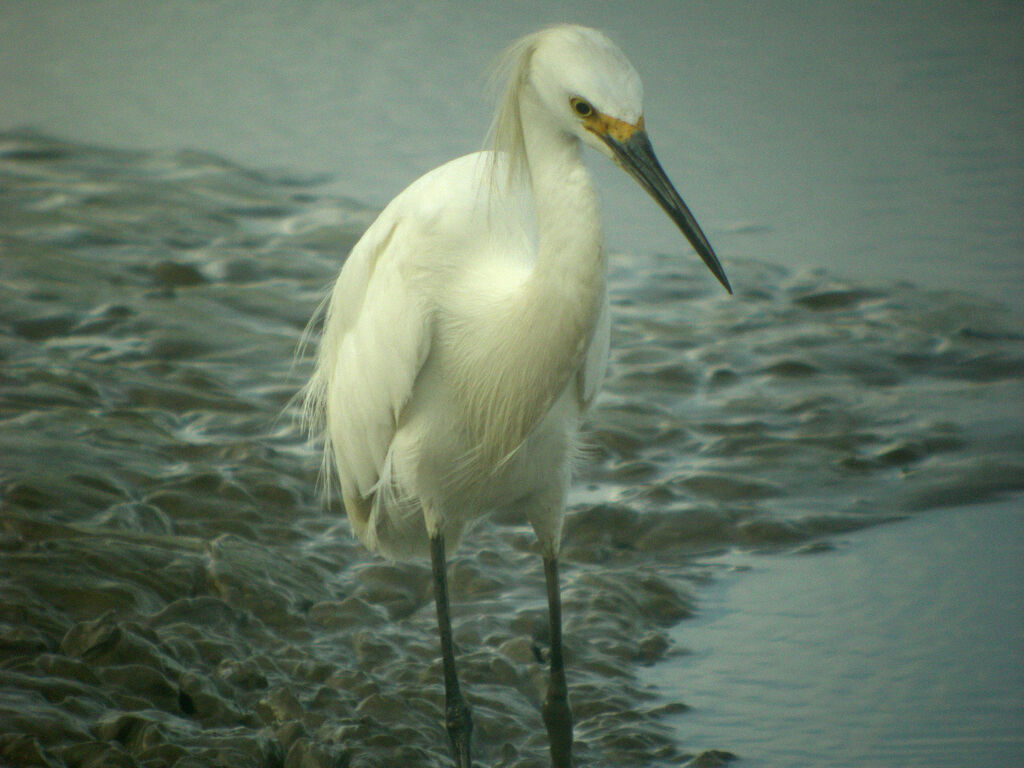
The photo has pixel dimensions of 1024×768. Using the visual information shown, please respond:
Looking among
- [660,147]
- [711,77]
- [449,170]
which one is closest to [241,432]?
[449,170]

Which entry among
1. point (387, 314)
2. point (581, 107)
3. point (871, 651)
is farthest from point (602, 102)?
point (871, 651)

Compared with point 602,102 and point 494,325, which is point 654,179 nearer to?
point 602,102

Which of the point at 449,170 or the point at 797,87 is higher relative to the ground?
the point at 797,87

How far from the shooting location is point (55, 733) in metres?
2.47

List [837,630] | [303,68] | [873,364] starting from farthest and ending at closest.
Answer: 1. [303,68]
2. [873,364]
3. [837,630]

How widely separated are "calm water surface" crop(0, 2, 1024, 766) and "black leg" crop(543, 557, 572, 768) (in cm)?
5

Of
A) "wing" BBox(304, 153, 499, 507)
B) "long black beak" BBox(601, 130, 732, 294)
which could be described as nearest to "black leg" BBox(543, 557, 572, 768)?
"wing" BBox(304, 153, 499, 507)

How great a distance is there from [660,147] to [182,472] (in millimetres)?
3660

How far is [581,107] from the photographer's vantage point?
2.43 meters

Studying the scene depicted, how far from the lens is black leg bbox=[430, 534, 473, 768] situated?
286 cm

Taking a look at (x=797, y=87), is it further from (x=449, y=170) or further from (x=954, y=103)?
(x=449, y=170)

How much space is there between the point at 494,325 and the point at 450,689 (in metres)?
0.85

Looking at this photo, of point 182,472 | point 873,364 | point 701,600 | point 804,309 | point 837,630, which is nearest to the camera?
point 837,630

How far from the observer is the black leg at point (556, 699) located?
9.59 feet
